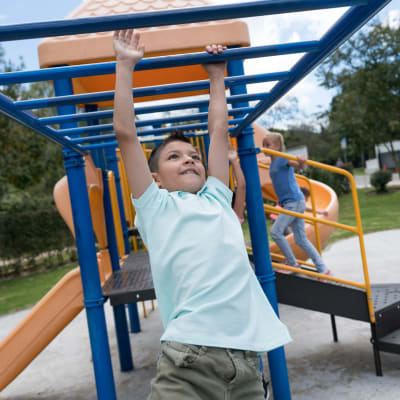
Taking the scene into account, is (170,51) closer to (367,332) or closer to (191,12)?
(191,12)

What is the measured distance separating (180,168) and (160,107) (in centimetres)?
76

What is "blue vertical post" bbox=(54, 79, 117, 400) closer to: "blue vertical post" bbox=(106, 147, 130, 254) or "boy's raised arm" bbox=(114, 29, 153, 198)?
"boy's raised arm" bbox=(114, 29, 153, 198)

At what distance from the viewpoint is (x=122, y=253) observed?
5.27 m

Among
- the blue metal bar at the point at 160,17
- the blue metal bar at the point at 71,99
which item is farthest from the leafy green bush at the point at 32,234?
the blue metal bar at the point at 160,17

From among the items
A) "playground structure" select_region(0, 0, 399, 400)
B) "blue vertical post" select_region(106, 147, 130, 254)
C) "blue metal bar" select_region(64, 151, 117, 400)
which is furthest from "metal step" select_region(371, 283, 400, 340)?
"blue vertical post" select_region(106, 147, 130, 254)

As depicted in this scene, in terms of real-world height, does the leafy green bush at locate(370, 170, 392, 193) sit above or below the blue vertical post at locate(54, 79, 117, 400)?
below

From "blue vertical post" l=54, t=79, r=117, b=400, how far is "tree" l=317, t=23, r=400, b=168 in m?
17.3

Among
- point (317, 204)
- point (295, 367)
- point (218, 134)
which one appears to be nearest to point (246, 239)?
point (317, 204)

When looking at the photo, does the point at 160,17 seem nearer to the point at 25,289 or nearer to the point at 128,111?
the point at 128,111

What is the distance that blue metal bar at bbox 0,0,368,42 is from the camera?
1.07 metres

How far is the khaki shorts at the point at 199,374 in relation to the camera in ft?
4.30

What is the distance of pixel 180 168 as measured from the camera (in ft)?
5.36

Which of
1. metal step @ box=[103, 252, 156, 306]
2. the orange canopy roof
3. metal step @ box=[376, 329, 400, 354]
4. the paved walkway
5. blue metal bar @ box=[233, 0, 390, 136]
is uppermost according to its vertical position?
the orange canopy roof

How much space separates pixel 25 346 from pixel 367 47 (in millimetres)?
18235
